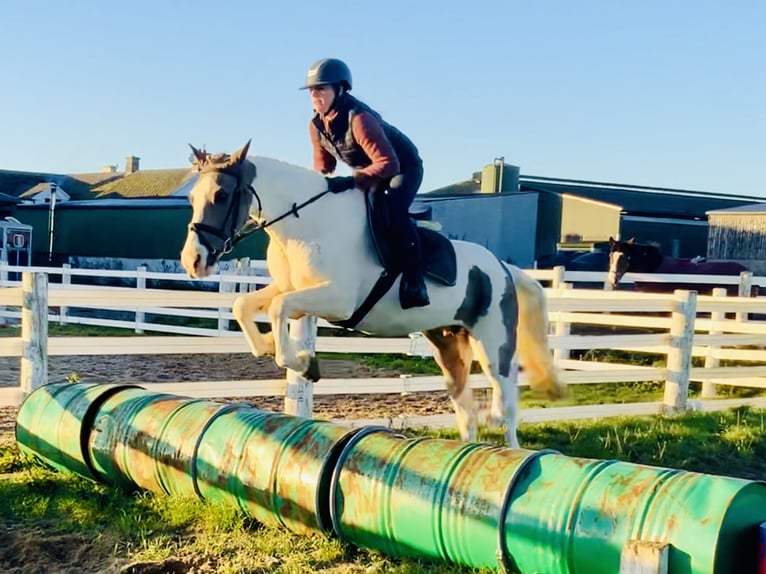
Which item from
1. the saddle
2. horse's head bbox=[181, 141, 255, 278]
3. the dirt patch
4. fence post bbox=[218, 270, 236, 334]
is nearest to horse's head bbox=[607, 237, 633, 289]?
fence post bbox=[218, 270, 236, 334]

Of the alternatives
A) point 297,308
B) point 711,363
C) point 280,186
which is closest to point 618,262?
point 711,363

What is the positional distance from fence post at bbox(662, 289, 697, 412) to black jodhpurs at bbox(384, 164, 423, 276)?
4.47m

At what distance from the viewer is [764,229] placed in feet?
91.7

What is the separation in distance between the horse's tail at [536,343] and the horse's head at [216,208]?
2.54 m

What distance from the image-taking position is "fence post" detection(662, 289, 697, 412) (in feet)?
27.2

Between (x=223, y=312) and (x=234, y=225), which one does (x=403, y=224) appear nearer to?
(x=234, y=225)

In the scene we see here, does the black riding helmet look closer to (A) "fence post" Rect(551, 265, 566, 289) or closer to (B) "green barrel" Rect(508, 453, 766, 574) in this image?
(B) "green barrel" Rect(508, 453, 766, 574)

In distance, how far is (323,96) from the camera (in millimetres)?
4559

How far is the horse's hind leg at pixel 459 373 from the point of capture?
588 cm

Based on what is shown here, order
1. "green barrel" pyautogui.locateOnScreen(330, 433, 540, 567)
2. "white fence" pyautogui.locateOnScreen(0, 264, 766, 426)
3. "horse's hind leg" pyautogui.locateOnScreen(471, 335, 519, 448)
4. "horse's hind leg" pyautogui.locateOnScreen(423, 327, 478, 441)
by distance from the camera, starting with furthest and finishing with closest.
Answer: "horse's hind leg" pyautogui.locateOnScreen(423, 327, 478, 441), "horse's hind leg" pyautogui.locateOnScreen(471, 335, 519, 448), "white fence" pyautogui.locateOnScreen(0, 264, 766, 426), "green barrel" pyautogui.locateOnScreen(330, 433, 540, 567)

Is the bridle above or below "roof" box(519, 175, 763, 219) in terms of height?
below

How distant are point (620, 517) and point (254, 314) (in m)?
2.47

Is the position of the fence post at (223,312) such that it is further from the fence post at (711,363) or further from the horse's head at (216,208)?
the horse's head at (216,208)

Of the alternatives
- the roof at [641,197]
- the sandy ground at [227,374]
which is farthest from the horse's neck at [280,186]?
the roof at [641,197]
